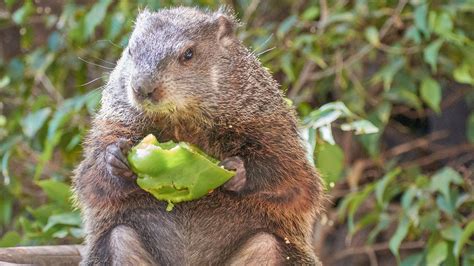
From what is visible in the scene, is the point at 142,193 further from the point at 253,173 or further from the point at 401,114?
the point at 401,114

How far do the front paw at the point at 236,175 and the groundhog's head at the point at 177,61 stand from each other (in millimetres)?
252

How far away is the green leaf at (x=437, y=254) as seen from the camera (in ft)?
13.8

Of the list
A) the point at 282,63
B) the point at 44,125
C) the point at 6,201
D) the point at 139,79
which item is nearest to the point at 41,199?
the point at 6,201

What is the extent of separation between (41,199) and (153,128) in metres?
2.76

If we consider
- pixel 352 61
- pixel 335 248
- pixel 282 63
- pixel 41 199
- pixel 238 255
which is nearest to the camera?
pixel 238 255

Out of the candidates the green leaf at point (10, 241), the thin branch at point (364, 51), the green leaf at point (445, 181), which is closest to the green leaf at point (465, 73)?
the thin branch at point (364, 51)

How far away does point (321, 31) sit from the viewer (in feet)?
17.0

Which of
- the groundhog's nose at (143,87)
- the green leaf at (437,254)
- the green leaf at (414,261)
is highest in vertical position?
the groundhog's nose at (143,87)

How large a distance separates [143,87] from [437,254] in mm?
1811

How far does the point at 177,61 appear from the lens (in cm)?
335

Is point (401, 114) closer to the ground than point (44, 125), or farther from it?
closer to the ground

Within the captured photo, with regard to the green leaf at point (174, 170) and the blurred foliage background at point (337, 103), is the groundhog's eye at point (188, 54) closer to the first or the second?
the green leaf at point (174, 170)

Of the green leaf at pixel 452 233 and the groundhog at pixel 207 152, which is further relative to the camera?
the green leaf at pixel 452 233

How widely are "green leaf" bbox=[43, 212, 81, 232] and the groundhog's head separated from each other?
42.9 inches
